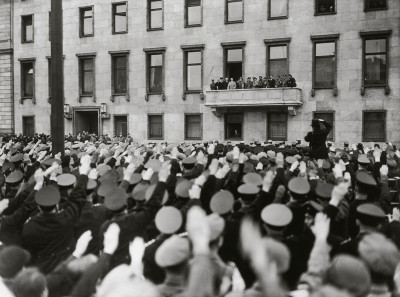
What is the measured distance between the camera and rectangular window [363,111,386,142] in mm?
22453

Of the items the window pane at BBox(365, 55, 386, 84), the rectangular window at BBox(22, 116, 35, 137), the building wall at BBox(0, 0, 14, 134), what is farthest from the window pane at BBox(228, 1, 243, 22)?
the building wall at BBox(0, 0, 14, 134)

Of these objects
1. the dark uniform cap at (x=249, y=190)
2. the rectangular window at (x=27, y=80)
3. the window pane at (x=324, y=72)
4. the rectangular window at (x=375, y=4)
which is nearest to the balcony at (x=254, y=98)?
the window pane at (x=324, y=72)

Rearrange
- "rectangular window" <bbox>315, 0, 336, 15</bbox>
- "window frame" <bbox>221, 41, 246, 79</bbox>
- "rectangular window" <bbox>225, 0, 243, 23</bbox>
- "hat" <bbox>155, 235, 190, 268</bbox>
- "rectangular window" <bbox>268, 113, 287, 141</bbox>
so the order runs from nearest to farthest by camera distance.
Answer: "hat" <bbox>155, 235, 190, 268</bbox>, "rectangular window" <bbox>315, 0, 336, 15</bbox>, "rectangular window" <bbox>268, 113, 287, 141</bbox>, "window frame" <bbox>221, 41, 246, 79</bbox>, "rectangular window" <bbox>225, 0, 243, 23</bbox>

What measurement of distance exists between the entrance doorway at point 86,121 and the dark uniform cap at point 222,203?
24756 mm

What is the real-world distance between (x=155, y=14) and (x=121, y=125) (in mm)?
7165

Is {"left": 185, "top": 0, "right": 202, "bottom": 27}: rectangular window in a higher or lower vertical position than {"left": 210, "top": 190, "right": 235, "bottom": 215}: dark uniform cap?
higher

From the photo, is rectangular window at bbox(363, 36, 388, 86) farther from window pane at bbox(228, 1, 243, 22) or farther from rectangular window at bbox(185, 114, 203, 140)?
rectangular window at bbox(185, 114, 203, 140)

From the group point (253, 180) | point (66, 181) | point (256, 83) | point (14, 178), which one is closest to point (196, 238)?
point (253, 180)

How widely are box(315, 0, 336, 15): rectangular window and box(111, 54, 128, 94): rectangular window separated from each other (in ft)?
39.3

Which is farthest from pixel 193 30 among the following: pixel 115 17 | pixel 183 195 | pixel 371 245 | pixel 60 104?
pixel 371 245

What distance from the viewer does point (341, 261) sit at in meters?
2.99

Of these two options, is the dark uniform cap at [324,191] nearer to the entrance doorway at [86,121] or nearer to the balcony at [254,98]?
the balcony at [254,98]

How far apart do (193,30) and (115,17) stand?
Answer: 573 cm

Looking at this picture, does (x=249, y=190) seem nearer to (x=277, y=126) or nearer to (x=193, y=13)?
(x=277, y=126)
